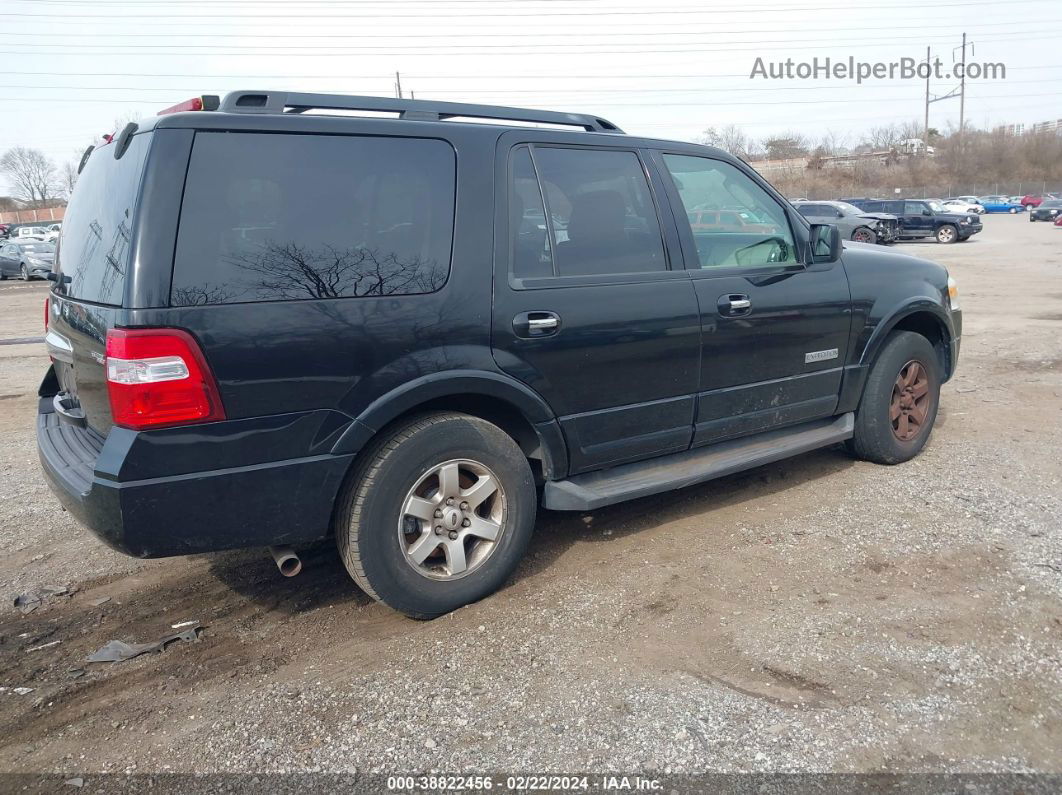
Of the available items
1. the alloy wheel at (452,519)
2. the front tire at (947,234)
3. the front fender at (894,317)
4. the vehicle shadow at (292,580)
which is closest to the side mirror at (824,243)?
the front fender at (894,317)

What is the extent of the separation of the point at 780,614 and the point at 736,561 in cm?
53

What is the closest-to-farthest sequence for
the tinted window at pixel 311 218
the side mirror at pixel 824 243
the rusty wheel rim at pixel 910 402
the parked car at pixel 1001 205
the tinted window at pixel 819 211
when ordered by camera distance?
1. the tinted window at pixel 311 218
2. the side mirror at pixel 824 243
3. the rusty wheel rim at pixel 910 402
4. the tinted window at pixel 819 211
5. the parked car at pixel 1001 205

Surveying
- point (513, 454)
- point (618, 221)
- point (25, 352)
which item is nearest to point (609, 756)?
point (513, 454)

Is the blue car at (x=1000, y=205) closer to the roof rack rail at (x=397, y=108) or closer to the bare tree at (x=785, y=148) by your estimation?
the bare tree at (x=785, y=148)

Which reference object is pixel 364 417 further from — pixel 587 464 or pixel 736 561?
pixel 736 561

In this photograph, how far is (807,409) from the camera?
464cm

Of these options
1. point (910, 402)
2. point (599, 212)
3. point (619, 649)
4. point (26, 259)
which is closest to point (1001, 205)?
point (26, 259)

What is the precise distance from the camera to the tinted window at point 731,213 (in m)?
4.18

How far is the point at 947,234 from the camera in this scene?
30.0m

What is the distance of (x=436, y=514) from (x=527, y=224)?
4.31ft

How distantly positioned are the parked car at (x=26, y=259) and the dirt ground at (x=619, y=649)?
23.8 m

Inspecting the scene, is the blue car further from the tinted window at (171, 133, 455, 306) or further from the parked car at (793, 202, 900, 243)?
the tinted window at (171, 133, 455, 306)

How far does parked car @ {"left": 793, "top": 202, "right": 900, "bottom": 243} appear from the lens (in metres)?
25.5

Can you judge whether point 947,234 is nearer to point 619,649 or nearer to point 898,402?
point 898,402
